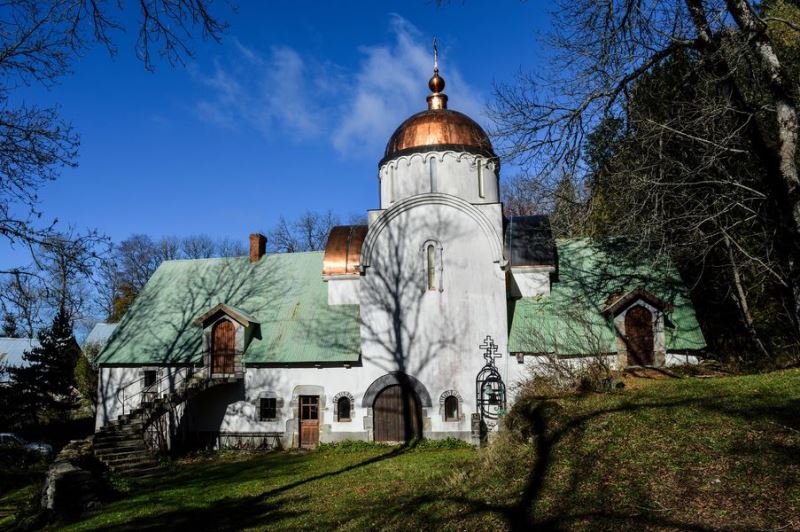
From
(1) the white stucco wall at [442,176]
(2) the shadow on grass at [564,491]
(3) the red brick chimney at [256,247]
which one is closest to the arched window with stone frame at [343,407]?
(2) the shadow on grass at [564,491]

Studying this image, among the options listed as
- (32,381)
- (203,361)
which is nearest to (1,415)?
(32,381)

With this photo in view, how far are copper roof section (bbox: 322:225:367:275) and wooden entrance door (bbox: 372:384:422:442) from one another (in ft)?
16.1

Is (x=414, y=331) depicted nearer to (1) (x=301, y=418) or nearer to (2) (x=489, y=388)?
(2) (x=489, y=388)

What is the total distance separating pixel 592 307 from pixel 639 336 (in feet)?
6.06

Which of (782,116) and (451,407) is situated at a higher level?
(782,116)

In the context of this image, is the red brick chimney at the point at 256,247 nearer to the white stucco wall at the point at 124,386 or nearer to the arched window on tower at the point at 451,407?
the white stucco wall at the point at 124,386

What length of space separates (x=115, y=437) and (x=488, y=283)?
42.6ft

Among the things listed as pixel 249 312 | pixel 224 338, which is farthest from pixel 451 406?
pixel 249 312

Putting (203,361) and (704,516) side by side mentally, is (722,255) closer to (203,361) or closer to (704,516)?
(704,516)

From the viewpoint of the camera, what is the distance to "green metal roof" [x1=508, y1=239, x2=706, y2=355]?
719 inches

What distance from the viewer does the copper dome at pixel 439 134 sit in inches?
864

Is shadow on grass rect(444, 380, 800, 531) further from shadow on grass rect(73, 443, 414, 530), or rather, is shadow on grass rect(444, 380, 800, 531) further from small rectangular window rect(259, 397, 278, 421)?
small rectangular window rect(259, 397, 278, 421)

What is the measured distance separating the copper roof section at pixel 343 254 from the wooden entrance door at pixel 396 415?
491cm

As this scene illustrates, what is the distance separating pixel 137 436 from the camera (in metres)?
17.9
